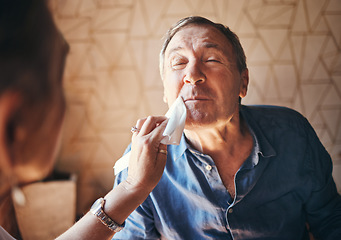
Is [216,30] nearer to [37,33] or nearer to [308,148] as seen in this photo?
[308,148]

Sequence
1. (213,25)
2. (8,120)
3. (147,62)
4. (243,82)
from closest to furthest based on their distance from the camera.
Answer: (8,120) < (213,25) < (243,82) < (147,62)

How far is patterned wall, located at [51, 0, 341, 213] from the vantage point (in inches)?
102

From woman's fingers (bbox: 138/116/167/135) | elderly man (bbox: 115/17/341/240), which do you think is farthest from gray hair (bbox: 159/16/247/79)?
woman's fingers (bbox: 138/116/167/135)

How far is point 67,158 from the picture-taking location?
2.72m

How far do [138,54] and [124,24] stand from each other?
0.30 m

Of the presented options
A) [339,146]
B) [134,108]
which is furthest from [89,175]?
[339,146]

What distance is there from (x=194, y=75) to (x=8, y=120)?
875 millimetres

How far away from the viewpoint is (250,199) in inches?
42.9

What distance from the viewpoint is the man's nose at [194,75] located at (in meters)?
1.08

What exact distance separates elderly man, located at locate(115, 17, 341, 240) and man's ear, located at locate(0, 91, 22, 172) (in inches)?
32.8

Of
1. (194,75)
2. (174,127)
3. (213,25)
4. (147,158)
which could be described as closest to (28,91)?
(147,158)

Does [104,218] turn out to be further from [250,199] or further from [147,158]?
[250,199]

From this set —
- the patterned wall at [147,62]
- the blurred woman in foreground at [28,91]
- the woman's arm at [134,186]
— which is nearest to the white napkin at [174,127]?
the woman's arm at [134,186]

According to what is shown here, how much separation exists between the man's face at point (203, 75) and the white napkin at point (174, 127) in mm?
38
